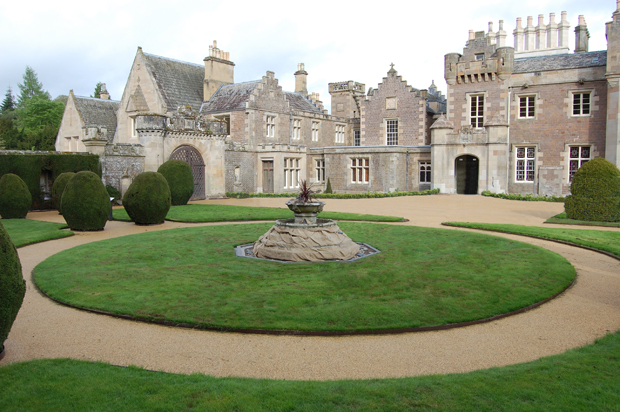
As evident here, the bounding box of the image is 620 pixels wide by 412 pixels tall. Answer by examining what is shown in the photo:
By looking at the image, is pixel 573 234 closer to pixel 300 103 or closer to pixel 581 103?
pixel 581 103

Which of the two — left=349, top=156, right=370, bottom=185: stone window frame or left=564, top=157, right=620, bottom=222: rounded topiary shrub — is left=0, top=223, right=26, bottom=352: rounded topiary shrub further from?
left=349, top=156, right=370, bottom=185: stone window frame

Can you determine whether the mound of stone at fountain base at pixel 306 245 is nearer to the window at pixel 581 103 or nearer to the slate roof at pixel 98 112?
the window at pixel 581 103

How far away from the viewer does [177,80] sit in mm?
37719

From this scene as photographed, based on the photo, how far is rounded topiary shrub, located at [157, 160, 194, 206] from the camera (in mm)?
26266

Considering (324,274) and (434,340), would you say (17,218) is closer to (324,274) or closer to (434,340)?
A: (324,274)

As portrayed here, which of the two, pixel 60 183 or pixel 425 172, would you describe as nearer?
pixel 60 183

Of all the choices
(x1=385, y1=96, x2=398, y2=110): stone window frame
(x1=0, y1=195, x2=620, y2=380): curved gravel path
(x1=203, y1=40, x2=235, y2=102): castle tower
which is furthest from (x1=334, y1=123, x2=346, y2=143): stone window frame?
(x1=0, y1=195, x2=620, y2=380): curved gravel path

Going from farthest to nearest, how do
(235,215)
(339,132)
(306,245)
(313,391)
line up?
(339,132)
(235,215)
(306,245)
(313,391)

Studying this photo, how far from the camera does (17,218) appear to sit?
21.2 metres

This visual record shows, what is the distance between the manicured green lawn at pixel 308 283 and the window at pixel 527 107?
2260 centimetres

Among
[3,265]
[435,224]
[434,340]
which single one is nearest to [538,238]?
[435,224]

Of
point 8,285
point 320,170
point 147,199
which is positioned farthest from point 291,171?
point 8,285

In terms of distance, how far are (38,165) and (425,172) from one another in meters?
25.4

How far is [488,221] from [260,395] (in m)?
16.6
